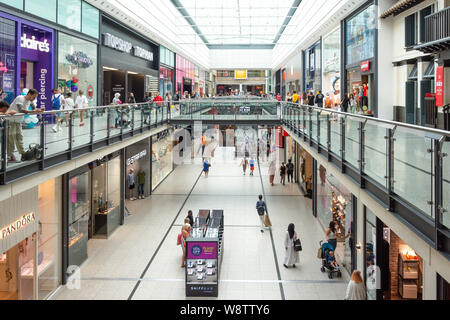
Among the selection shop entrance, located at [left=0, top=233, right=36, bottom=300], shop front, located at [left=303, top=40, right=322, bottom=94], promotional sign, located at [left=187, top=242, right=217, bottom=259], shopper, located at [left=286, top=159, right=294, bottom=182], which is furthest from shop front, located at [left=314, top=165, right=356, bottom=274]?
shop front, located at [left=303, top=40, right=322, bottom=94]

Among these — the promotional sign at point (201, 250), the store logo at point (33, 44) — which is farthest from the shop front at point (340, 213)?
the store logo at point (33, 44)

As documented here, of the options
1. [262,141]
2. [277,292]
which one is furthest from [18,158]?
[262,141]

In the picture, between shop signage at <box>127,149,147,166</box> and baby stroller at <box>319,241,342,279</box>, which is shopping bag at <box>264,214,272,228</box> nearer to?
baby stroller at <box>319,241,342,279</box>

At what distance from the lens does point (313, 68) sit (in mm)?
29469

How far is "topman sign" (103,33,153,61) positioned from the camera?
64.8 ft

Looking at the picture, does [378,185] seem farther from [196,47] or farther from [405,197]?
[196,47]

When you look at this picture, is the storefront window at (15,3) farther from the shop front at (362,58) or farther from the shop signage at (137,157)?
the shop front at (362,58)

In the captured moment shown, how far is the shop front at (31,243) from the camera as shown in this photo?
852cm

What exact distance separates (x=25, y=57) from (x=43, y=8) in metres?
1.79

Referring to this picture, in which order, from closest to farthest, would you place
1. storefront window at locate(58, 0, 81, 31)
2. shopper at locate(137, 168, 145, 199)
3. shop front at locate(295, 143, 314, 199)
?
storefront window at locate(58, 0, 81, 31)
shopper at locate(137, 168, 145, 199)
shop front at locate(295, 143, 314, 199)

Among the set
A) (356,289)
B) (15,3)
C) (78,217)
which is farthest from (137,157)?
(356,289)

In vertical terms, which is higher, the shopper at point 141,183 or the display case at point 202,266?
the shopper at point 141,183

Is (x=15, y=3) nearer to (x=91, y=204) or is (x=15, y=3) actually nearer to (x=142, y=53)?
(x=91, y=204)

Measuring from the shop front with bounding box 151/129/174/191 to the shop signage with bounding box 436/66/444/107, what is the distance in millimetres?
15109
